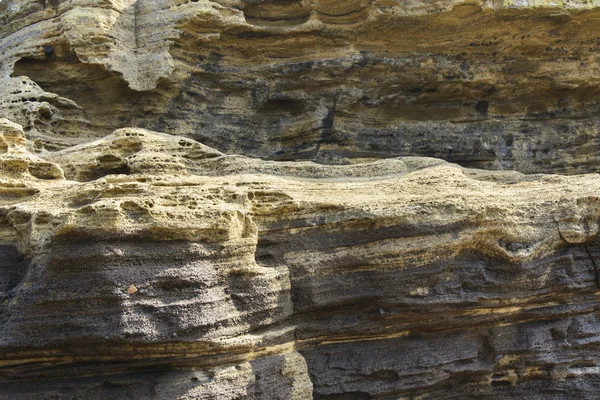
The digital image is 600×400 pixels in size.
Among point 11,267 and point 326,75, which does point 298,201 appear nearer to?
point 11,267

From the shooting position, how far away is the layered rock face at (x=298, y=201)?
16.3 ft

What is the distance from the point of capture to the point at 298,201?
19.4 feet

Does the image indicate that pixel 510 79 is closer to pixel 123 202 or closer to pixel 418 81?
pixel 418 81

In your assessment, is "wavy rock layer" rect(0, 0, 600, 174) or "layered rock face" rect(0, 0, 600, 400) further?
"wavy rock layer" rect(0, 0, 600, 174)

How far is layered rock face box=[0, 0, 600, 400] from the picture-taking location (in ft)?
16.3

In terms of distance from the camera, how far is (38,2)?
28.1ft

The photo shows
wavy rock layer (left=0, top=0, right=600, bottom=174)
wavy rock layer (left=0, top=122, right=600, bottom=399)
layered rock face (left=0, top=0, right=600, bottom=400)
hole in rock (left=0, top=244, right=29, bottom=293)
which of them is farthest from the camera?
wavy rock layer (left=0, top=0, right=600, bottom=174)

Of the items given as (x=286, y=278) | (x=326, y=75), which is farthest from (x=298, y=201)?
(x=326, y=75)

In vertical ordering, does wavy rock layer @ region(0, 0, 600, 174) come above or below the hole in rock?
above

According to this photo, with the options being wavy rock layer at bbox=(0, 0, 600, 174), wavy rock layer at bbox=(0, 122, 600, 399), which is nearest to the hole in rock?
wavy rock layer at bbox=(0, 122, 600, 399)

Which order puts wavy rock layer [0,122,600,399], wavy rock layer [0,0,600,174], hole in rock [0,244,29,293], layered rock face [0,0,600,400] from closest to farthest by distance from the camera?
wavy rock layer [0,122,600,399]
layered rock face [0,0,600,400]
hole in rock [0,244,29,293]
wavy rock layer [0,0,600,174]

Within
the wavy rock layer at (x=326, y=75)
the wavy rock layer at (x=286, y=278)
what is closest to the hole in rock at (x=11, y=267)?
the wavy rock layer at (x=286, y=278)

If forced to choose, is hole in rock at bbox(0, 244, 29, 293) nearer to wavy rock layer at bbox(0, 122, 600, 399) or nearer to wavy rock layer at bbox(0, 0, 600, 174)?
wavy rock layer at bbox(0, 122, 600, 399)

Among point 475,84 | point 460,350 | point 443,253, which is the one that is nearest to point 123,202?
point 443,253
